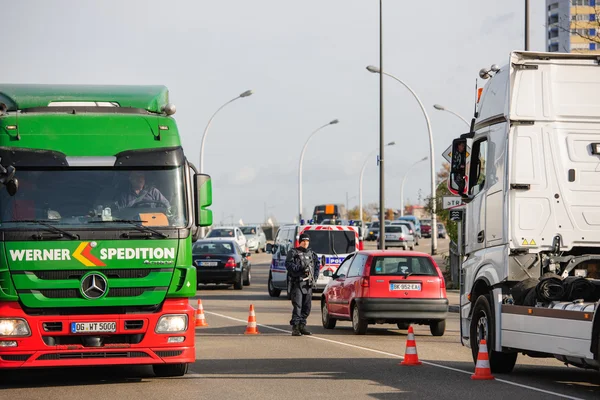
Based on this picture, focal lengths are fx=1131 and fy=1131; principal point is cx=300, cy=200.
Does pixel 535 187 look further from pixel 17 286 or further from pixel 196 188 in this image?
pixel 17 286

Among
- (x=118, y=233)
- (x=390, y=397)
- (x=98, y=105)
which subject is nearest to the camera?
(x=390, y=397)

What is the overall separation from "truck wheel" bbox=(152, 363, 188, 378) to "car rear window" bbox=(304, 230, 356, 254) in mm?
16323

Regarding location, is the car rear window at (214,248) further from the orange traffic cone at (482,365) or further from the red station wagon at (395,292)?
the orange traffic cone at (482,365)

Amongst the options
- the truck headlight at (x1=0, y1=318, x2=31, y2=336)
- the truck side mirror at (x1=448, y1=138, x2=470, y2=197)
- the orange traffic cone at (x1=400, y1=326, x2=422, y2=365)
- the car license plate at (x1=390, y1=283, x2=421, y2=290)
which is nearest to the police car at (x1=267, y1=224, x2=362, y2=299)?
the car license plate at (x1=390, y1=283, x2=421, y2=290)

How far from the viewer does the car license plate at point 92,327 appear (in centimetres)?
1193

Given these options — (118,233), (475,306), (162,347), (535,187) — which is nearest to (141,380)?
(162,347)

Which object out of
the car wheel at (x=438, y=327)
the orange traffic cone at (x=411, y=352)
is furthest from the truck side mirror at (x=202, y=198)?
the car wheel at (x=438, y=327)

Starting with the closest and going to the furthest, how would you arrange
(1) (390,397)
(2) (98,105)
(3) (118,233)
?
(1) (390,397), (3) (118,233), (2) (98,105)

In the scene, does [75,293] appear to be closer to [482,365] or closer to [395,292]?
[482,365]

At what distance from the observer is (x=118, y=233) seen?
1213 cm

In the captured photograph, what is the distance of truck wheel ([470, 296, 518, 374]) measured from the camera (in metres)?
13.1

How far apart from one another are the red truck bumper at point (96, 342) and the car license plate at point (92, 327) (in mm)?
32

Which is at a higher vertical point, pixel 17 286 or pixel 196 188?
pixel 196 188

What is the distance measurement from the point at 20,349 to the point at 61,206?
1583 millimetres
